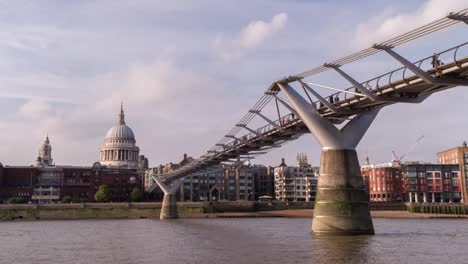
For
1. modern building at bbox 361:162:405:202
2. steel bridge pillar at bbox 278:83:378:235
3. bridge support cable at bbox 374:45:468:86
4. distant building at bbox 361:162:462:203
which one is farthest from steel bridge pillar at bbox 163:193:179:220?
bridge support cable at bbox 374:45:468:86

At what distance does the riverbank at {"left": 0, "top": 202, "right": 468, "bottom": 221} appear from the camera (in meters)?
124

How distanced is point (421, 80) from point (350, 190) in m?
13.7

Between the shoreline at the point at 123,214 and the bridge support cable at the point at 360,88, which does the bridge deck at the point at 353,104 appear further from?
the shoreline at the point at 123,214

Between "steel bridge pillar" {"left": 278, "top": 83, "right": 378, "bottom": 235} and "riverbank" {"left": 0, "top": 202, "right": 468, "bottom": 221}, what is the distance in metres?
78.6

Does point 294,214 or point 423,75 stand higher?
point 423,75

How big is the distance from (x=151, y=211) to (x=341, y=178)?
9258 cm

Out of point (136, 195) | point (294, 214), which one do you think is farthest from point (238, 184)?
point (294, 214)

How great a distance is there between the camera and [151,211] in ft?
430

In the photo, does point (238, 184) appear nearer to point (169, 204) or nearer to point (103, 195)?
point (103, 195)

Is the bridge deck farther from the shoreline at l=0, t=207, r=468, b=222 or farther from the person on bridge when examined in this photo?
the shoreline at l=0, t=207, r=468, b=222

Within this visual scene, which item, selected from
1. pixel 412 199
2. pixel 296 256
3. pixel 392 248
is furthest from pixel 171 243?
pixel 412 199

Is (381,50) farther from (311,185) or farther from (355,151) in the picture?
(311,185)

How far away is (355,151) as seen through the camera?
150 feet

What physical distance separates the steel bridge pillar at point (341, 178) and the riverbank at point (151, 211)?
3094 inches
